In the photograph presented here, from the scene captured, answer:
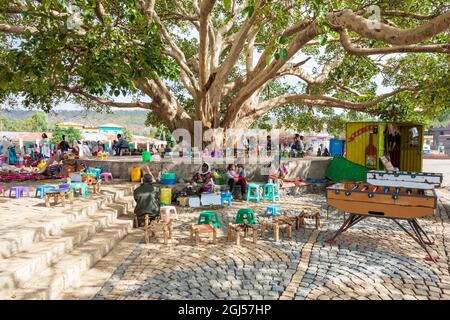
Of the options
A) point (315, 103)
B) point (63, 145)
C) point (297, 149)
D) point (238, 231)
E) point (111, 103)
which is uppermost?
point (315, 103)

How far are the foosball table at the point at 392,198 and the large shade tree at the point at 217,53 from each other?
8.72ft

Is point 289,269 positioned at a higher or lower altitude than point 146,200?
lower

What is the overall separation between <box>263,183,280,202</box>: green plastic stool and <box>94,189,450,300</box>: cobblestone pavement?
11.9ft

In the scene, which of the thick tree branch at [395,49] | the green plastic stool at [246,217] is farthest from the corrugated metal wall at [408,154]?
the green plastic stool at [246,217]

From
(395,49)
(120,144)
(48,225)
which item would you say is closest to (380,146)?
(395,49)

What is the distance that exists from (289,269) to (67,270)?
332 centimetres

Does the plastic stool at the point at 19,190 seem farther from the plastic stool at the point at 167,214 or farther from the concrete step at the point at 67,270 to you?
the plastic stool at the point at 167,214

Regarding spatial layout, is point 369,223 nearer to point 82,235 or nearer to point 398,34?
point 398,34

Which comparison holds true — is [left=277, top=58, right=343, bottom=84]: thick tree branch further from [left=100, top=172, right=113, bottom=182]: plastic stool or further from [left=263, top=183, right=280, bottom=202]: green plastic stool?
[left=100, top=172, right=113, bottom=182]: plastic stool

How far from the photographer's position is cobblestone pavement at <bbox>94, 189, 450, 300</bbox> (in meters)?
4.25

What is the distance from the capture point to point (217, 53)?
14625 mm

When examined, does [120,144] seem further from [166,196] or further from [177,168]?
[166,196]

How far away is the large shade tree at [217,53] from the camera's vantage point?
6.78 m

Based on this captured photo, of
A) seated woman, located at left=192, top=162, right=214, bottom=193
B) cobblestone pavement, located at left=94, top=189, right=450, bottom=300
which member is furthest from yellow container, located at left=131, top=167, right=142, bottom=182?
cobblestone pavement, located at left=94, top=189, right=450, bottom=300
